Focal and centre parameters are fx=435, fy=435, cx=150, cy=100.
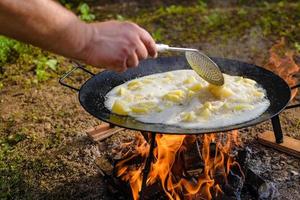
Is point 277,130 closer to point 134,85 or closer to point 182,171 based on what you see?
point 182,171

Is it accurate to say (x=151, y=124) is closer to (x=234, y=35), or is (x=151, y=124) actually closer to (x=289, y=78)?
(x=289, y=78)

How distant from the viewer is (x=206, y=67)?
2.92 metres

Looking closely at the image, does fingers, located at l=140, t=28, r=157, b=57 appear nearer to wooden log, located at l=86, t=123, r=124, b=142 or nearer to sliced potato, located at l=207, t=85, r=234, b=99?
sliced potato, located at l=207, t=85, r=234, b=99

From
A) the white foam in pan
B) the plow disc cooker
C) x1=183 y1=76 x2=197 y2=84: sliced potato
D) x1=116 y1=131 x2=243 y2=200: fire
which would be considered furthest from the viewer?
x1=183 y1=76 x2=197 y2=84: sliced potato

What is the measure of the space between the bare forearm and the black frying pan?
635 millimetres

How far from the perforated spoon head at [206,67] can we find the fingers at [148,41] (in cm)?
62

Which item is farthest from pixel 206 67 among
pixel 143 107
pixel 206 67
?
pixel 143 107

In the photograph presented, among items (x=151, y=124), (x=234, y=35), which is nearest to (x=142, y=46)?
(x=151, y=124)

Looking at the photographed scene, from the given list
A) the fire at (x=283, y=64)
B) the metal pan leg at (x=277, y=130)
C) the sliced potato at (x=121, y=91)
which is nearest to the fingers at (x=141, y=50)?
the sliced potato at (x=121, y=91)

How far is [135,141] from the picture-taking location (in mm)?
3545

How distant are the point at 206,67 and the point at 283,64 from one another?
1.98 metres

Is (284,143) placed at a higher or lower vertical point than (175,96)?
lower

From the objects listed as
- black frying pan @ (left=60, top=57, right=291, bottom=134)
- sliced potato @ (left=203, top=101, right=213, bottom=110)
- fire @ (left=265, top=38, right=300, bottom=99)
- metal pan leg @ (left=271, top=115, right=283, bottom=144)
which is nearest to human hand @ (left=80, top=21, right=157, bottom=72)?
black frying pan @ (left=60, top=57, right=291, bottom=134)

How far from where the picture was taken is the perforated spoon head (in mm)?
2860
